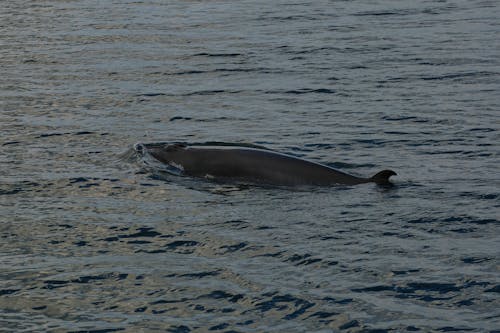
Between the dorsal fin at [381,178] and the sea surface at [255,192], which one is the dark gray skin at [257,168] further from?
the sea surface at [255,192]

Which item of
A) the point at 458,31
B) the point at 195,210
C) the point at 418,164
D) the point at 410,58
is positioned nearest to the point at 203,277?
the point at 195,210

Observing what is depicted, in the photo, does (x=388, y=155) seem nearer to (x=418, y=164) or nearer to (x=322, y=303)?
(x=418, y=164)

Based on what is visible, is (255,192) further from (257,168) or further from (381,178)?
(381,178)

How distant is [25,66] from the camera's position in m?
22.9

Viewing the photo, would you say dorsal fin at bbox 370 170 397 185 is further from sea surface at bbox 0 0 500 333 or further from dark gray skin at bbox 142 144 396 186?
sea surface at bbox 0 0 500 333

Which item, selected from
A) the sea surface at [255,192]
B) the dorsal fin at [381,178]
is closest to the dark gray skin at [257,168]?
the dorsal fin at [381,178]

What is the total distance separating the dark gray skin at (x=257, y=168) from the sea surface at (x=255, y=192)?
21cm

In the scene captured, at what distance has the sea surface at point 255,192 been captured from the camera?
8.86m

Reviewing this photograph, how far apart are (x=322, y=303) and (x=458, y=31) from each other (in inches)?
711

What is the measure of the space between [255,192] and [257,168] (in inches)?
18.6

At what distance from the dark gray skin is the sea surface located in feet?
0.68

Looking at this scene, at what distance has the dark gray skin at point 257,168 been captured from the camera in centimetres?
1230

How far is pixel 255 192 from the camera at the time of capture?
40.0 feet

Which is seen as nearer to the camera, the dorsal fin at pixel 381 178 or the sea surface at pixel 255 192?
the sea surface at pixel 255 192
